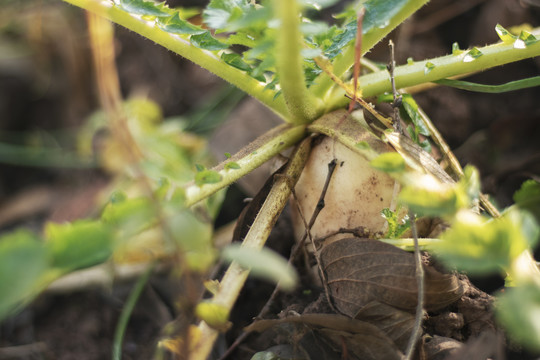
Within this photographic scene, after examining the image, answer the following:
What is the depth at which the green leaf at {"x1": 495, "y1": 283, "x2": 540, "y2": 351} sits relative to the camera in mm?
532

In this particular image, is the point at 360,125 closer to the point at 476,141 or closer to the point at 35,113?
the point at 476,141

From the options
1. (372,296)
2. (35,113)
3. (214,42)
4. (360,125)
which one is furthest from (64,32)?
(372,296)

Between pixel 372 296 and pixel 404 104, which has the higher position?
pixel 404 104

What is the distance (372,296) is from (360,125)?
15.8 inches

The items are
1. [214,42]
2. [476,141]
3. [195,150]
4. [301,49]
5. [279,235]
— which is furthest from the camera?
[195,150]

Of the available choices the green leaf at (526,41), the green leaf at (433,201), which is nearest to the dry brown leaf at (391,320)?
the green leaf at (433,201)

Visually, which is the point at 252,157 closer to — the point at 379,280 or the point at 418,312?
the point at 379,280

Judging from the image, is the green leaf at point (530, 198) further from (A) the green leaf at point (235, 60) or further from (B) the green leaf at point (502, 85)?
(A) the green leaf at point (235, 60)

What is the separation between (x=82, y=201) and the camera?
209 cm

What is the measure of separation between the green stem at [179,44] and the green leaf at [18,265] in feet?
2.28

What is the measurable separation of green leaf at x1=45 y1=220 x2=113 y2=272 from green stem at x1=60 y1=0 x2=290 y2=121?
618 millimetres

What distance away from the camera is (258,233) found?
3.49ft

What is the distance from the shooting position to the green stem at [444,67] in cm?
109

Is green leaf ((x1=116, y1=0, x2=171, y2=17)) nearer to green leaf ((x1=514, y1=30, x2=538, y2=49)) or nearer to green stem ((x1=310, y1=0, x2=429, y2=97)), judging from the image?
green stem ((x1=310, y1=0, x2=429, y2=97))
